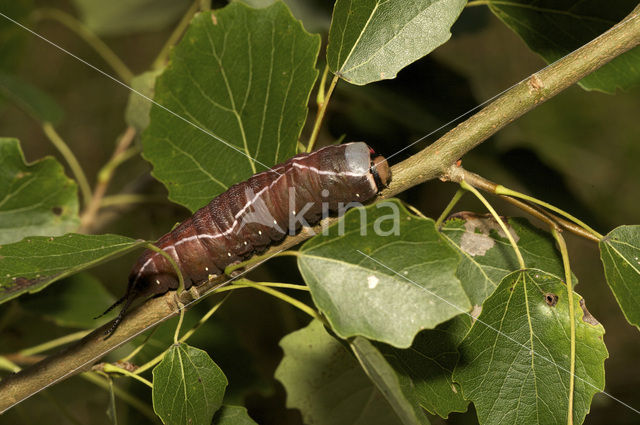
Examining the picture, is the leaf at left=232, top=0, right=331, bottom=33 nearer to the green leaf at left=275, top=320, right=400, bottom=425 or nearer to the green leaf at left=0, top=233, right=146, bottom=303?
the green leaf at left=275, top=320, right=400, bottom=425

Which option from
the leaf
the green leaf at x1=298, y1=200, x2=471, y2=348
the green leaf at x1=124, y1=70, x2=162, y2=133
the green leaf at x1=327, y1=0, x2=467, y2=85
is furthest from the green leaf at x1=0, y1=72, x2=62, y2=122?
the green leaf at x1=298, y1=200, x2=471, y2=348

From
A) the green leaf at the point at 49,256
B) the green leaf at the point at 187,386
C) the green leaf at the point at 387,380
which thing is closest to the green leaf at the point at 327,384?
the green leaf at the point at 187,386

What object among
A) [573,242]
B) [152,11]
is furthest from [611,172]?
[152,11]

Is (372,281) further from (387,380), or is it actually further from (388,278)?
(387,380)

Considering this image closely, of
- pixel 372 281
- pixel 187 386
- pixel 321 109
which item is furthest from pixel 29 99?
pixel 372 281

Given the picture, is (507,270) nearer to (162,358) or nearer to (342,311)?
(342,311)

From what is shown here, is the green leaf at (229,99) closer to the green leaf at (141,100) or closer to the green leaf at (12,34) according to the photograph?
the green leaf at (141,100)
